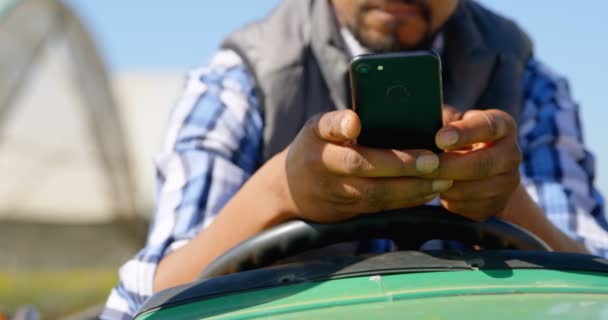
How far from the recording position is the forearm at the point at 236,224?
4.18ft

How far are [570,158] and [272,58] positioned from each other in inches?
24.6

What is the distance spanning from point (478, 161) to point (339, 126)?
0.55 feet

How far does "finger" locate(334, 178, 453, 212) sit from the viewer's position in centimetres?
107

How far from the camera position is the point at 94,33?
9.63m

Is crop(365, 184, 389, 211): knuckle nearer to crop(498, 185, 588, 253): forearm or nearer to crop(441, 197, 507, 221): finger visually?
crop(441, 197, 507, 221): finger

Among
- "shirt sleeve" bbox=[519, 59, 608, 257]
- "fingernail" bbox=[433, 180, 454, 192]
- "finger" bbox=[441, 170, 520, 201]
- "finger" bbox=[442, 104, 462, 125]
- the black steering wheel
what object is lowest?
"shirt sleeve" bbox=[519, 59, 608, 257]

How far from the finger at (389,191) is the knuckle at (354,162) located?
0.03 meters

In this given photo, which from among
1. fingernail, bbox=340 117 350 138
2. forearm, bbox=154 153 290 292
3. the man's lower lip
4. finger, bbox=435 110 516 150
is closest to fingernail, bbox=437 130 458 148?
finger, bbox=435 110 516 150

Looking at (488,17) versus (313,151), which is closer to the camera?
(313,151)

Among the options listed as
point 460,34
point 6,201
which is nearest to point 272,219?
point 460,34

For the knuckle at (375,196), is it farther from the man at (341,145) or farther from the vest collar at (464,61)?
the vest collar at (464,61)

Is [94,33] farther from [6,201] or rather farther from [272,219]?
[272,219]

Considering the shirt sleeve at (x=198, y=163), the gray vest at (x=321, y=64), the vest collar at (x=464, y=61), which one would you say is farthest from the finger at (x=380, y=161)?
the vest collar at (x=464, y=61)

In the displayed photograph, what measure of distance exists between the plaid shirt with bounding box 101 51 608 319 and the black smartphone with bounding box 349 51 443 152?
0.57 metres
